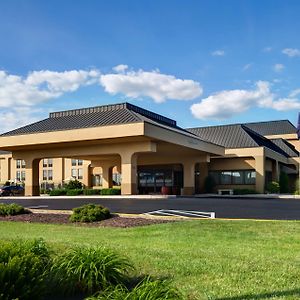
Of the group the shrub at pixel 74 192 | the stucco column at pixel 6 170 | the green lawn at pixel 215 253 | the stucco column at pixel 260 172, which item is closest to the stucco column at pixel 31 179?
the shrub at pixel 74 192

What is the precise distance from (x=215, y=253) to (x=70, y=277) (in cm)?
348

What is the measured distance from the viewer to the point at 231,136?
5016 centimetres

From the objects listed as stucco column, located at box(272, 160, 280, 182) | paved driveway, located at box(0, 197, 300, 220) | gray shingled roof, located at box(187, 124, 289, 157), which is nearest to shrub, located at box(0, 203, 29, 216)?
paved driveway, located at box(0, 197, 300, 220)

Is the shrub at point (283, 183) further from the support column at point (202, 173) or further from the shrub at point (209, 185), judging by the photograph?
the support column at point (202, 173)

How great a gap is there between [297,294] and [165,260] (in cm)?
271

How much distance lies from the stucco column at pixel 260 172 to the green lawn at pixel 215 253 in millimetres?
31978

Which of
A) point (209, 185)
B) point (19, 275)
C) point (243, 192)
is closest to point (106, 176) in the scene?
point (209, 185)

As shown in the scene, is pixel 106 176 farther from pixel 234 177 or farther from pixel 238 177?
pixel 238 177

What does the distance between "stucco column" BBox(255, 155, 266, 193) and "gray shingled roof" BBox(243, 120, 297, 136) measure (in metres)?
30.9

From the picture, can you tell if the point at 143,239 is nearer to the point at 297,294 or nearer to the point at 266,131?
the point at 297,294

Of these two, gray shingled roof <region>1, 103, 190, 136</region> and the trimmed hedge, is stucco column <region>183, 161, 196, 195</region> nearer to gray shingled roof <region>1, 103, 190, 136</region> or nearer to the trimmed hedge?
gray shingled roof <region>1, 103, 190, 136</region>

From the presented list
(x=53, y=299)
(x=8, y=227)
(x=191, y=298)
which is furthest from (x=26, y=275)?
(x=8, y=227)

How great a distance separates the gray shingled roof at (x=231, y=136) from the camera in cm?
4742

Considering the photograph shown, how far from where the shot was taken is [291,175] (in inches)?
2281
